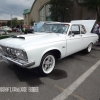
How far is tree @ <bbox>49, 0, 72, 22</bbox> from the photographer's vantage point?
1065 inches

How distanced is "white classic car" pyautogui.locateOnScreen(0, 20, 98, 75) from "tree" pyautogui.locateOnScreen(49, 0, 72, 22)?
23.9 metres

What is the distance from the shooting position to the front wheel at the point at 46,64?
3301 mm

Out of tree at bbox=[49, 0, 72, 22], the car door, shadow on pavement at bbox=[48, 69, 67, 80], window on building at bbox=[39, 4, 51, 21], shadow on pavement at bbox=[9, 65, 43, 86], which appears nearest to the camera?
shadow on pavement at bbox=[9, 65, 43, 86]

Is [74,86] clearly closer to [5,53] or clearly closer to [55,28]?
[5,53]

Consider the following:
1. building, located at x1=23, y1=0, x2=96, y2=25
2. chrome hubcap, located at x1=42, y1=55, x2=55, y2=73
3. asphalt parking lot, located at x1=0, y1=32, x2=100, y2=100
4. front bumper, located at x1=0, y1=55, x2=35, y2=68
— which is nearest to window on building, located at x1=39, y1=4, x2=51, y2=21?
building, located at x1=23, y1=0, x2=96, y2=25

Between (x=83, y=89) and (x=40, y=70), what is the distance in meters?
1.30

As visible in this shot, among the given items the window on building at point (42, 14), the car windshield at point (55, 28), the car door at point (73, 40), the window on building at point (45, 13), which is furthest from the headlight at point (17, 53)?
the window on building at point (42, 14)

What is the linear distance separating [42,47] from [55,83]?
3.52 ft

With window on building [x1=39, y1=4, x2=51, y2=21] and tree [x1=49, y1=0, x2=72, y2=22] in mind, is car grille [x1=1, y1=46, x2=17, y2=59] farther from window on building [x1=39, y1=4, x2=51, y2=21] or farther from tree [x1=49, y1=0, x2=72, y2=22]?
window on building [x1=39, y1=4, x2=51, y2=21]

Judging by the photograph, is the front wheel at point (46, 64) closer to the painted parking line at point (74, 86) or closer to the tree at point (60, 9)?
the painted parking line at point (74, 86)

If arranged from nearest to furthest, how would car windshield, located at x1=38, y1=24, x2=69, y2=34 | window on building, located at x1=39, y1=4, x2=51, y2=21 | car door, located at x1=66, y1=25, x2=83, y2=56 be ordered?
car door, located at x1=66, y1=25, x2=83, y2=56, car windshield, located at x1=38, y1=24, x2=69, y2=34, window on building, located at x1=39, y1=4, x2=51, y2=21

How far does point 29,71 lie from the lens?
3.89 meters

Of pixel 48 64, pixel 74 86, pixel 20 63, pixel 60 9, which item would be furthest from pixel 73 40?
pixel 60 9

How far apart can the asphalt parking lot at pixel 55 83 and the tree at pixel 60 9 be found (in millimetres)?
25148
